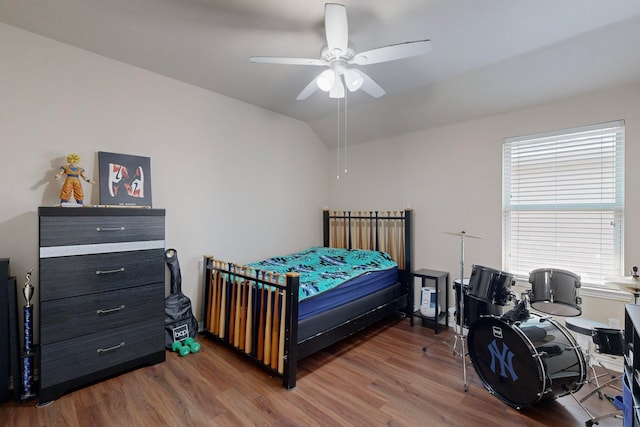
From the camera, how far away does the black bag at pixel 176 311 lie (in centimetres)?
268

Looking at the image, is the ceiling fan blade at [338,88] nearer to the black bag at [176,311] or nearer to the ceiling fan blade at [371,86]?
the ceiling fan blade at [371,86]

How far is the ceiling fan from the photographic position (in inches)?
63.7

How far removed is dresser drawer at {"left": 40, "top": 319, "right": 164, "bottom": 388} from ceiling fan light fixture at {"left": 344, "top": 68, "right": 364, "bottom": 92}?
7.82 feet

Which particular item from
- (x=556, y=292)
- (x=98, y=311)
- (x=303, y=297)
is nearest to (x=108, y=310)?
(x=98, y=311)

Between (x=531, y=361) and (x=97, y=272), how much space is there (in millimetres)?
2926

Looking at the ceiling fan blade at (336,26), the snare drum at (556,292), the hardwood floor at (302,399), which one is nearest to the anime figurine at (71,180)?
the hardwood floor at (302,399)

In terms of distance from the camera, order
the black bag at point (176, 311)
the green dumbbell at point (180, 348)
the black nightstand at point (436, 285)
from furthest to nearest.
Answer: the black nightstand at point (436, 285)
the black bag at point (176, 311)
the green dumbbell at point (180, 348)

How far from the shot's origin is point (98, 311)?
2115 millimetres

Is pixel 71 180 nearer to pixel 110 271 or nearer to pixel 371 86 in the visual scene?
pixel 110 271

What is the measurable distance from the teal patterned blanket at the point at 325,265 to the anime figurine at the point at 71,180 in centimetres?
164

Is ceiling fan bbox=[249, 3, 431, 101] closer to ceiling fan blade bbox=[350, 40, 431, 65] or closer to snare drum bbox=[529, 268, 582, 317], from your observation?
ceiling fan blade bbox=[350, 40, 431, 65]

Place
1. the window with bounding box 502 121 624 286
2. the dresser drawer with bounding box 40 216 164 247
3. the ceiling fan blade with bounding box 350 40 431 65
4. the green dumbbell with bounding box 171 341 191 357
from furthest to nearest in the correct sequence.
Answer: the green dumbbell with bounding box 171 341 191 357 → the window with bounding box 502 121 624 286 → the dresser drawer with bounding box 40 216 164 247 → the ceiling fan blade with bounding box 350 40 431 65

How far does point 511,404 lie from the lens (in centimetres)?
188

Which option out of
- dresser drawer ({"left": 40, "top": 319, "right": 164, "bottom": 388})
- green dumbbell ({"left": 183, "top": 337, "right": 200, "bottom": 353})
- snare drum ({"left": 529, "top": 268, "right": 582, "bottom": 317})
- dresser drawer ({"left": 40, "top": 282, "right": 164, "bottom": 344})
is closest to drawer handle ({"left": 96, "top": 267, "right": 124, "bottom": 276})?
dresser drawer ({"left": 40, "top": 282, "right": 164, "bottom": 344})
